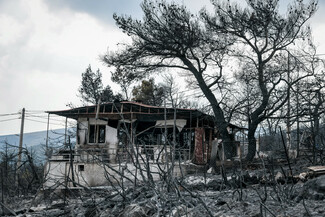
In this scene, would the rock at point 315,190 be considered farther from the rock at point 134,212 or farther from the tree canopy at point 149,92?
the tree canopy at point 149,92

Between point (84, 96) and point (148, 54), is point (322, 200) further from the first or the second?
point (84, 96)

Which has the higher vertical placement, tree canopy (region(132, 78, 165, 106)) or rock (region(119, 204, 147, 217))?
tree canopy (region(132, 78, 165, 106))

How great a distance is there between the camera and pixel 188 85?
23969mm

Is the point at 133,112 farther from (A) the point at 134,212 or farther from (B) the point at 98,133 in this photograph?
(A) the point at 134,212

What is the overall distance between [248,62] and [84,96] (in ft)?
63.8

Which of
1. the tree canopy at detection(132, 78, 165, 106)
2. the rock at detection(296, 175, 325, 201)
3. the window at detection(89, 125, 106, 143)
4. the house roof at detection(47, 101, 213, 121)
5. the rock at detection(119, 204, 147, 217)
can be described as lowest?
the rock at detection(119, 204, 147, 217)

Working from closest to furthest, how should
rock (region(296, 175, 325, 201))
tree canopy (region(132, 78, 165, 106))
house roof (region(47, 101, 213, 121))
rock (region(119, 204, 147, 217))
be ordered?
rock (region(119, 204, 147, 217))
rock (region(296, 175, 325, 201))
house roof (region(47, 101, 213, 121))
tree canopy (region(132, 78, 165, 106))

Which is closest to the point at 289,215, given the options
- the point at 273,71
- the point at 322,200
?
the point at 322,200

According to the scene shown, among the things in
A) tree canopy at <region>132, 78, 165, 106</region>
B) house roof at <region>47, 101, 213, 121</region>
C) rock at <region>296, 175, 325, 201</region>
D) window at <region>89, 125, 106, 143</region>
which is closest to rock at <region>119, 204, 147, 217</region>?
rock at <region>296, 175, 325, 201</region>

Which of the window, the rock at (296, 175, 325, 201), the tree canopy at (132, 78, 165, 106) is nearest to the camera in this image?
the rock at (296, 175, 325, 201)

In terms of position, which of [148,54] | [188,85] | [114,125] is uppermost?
[148,54]

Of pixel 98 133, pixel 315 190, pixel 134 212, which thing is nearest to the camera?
pixel 134 212

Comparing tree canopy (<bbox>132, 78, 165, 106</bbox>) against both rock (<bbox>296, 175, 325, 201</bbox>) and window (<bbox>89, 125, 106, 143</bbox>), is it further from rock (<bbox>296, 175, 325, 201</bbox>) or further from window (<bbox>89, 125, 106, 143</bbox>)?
rock (<bbox>296, 175, 325, 201</bbox>)

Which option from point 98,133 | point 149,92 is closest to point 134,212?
point 98,133
